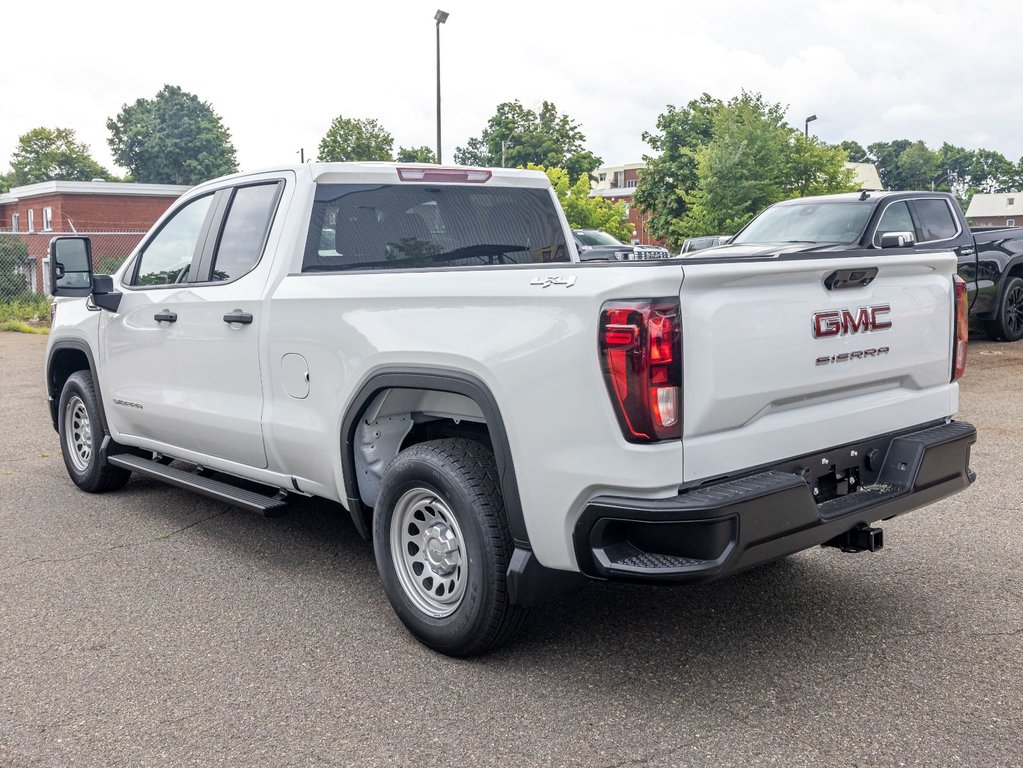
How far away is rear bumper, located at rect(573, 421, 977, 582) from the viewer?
3084 millimetres

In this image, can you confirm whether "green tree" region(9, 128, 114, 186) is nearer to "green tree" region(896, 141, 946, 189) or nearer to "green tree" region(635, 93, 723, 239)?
"green tree" region(635, 93, 723, 239)

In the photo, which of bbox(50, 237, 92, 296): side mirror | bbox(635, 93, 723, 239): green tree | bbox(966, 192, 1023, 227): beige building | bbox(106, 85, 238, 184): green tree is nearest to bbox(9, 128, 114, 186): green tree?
bbox(106, 85, 238, 184): green tree

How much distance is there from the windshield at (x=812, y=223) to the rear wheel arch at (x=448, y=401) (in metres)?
7.28

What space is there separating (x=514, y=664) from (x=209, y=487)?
2.15 meters

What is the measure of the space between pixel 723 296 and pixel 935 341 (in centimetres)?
133

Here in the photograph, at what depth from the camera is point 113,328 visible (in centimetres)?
Result: 598

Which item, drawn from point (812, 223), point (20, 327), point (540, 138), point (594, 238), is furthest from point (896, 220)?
point (540, 138)

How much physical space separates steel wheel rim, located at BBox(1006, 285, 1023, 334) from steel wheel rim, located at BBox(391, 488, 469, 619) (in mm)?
11355

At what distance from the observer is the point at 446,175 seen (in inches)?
204

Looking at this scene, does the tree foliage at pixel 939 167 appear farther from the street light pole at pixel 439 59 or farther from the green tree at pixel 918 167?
the street light pole at pixel 439 59

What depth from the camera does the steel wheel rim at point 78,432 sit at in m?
6.66

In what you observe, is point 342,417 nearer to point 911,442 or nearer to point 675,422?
point 675,422

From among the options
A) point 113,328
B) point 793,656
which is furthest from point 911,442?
point 113,328

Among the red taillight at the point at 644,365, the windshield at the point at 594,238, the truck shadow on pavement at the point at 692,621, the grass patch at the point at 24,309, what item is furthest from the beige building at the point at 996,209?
the red taillight at the point at 644,365
